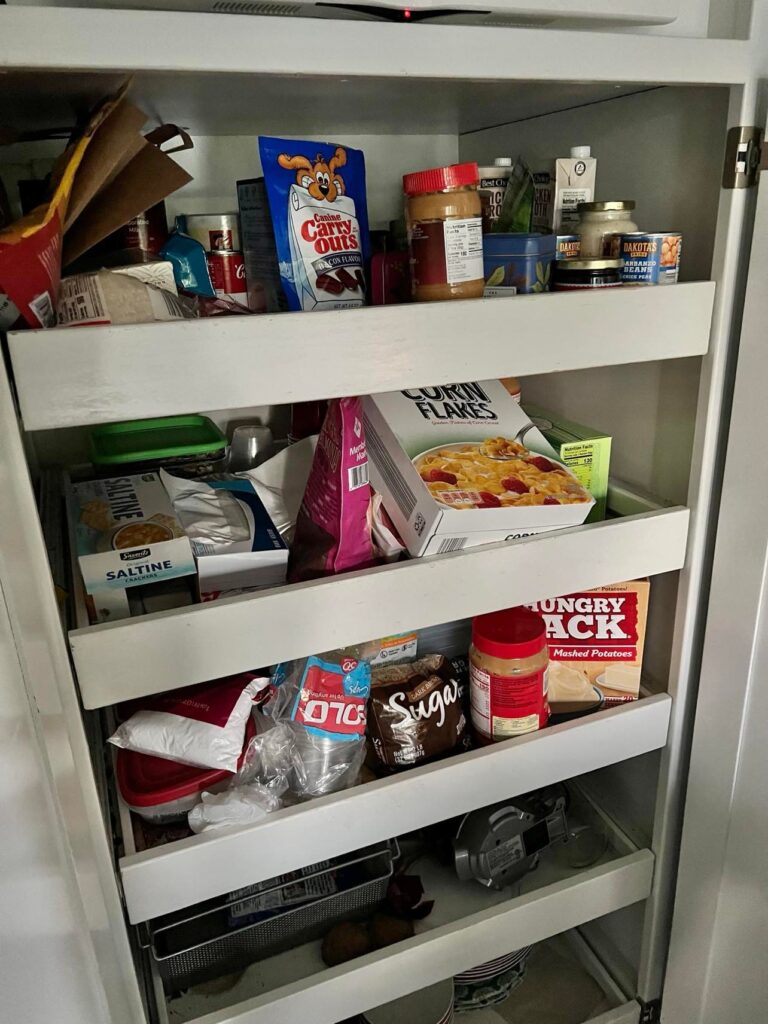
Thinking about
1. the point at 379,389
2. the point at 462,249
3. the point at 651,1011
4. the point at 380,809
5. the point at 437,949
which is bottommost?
the point at 651,1011

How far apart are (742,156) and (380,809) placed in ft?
2.58

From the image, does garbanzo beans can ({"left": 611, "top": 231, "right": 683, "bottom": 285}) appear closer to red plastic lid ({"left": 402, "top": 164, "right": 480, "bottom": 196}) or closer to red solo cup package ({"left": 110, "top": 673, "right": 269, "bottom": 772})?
red plastic lid ({"left": 402, "top": 164, "right": 480, "bottom": 196})

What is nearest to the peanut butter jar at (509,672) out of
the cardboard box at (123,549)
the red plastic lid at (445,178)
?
the cardboard box at (123,549)

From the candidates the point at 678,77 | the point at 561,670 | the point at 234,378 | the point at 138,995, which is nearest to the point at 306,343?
the point at 234,378

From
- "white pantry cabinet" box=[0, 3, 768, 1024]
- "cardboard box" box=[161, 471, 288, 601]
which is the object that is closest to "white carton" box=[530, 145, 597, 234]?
"white pantry cabinet" box=[0, 3, 768, 1024]

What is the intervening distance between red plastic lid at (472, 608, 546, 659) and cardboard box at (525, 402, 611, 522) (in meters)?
0.15

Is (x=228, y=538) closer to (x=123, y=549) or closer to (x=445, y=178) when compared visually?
(x=123, y=549)

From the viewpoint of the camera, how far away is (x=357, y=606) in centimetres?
79

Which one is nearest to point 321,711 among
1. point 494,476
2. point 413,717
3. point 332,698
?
point 332,698

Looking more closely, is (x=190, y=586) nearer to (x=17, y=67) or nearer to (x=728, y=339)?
(x=17, y=67)

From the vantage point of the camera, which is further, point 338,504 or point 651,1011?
point 651,1011

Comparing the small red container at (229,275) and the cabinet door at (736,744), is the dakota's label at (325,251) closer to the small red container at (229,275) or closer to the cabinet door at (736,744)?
the small red container at (229,275)

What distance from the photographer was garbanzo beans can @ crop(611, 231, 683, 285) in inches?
31.8

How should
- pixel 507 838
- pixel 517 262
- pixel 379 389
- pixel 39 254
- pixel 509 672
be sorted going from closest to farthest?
1. pixel 39 254
2. pixel 379 389
3. pixel 517 262
4. pixel 509 672
5. pixel 507 838
